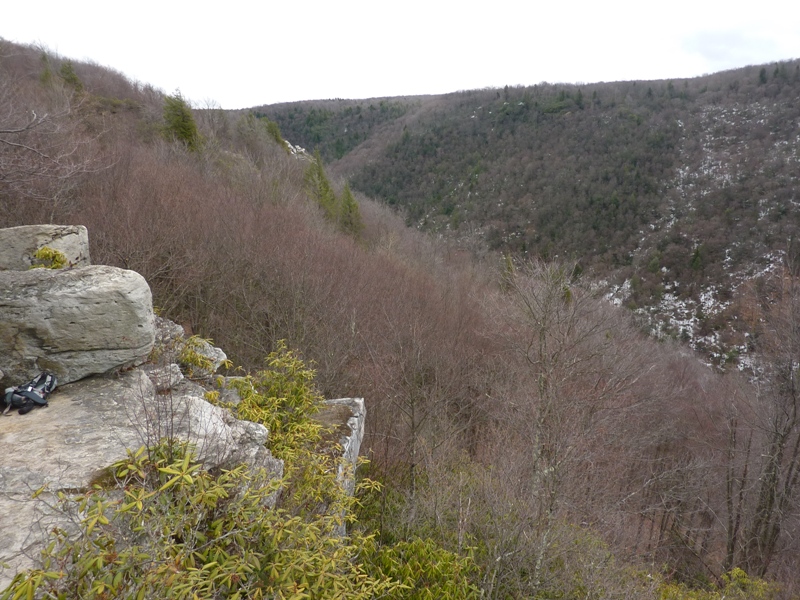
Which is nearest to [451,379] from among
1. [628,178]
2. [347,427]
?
[347,427]

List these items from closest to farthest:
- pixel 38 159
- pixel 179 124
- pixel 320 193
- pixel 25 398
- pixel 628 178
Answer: pixel 25 398, pixel 38 159, pixel 179 124, pixel 320 193, pixel 628 178

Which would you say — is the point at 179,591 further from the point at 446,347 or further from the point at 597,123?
the point at 597,123

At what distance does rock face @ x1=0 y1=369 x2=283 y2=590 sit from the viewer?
2808 millimetres

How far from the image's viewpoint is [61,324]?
463 centimetres

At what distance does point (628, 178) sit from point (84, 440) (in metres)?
76.4

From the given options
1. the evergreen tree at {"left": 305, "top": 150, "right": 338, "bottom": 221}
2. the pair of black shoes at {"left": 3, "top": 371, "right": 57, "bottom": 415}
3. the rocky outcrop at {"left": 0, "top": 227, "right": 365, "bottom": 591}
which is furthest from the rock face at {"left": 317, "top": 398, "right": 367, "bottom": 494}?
the evergreen tree at {"left": 305, "top": 150, "right": 338, "bottom": 221}

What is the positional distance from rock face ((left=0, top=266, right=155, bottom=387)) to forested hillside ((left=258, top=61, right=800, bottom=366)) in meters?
49.7

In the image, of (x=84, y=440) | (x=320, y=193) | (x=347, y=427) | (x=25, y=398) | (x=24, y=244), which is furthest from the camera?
(x=320, y=193)

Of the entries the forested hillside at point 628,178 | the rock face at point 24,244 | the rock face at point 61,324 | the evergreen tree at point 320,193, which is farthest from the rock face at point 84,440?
the forested hillside at point 628,178

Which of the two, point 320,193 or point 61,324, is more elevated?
point 320,193

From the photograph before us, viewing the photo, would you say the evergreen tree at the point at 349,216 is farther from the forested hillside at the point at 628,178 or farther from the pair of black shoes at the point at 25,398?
the forested hillside at the point at 628,178

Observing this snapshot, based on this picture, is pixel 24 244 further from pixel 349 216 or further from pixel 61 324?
pixel 349 216

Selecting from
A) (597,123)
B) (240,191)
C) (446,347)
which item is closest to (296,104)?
(597,123)

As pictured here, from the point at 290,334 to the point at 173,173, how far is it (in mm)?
8238
